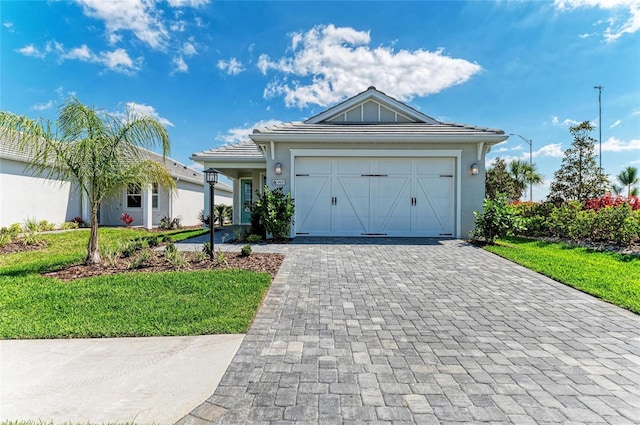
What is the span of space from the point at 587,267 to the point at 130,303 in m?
8.84

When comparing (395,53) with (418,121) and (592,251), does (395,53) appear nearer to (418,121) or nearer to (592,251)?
(418,121)

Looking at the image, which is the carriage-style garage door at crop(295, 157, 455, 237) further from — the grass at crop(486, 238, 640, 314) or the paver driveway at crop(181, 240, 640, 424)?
the paver driveway at crop(181, 240, 640, 424)

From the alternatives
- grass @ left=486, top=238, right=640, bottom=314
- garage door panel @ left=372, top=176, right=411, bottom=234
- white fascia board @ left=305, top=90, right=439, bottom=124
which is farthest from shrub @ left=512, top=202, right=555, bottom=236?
white fascia board @ left=305, top=90, right=439, bottom=124

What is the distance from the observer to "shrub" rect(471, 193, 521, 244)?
848cm

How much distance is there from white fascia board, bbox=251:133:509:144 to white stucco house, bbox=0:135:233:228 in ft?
11.9

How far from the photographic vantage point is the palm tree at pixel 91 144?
566 cm

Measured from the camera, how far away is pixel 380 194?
32.7 ft

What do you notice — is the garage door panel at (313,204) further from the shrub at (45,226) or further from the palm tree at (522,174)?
the palm tree at (522,174)

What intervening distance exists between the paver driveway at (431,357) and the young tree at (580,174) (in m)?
10.2

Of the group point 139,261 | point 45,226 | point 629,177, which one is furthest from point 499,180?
point 45,226

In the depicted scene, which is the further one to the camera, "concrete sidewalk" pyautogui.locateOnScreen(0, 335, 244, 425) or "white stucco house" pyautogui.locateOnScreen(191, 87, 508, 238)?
"white stucco house" pyautogui.locateOnScreen(191, 87, 508, 238)

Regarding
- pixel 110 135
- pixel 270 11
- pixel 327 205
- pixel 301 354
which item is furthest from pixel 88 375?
pixel 270 11

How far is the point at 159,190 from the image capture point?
15617mm

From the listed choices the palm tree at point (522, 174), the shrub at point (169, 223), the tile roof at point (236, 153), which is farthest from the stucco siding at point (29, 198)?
the palm tree at point (522, 174)
